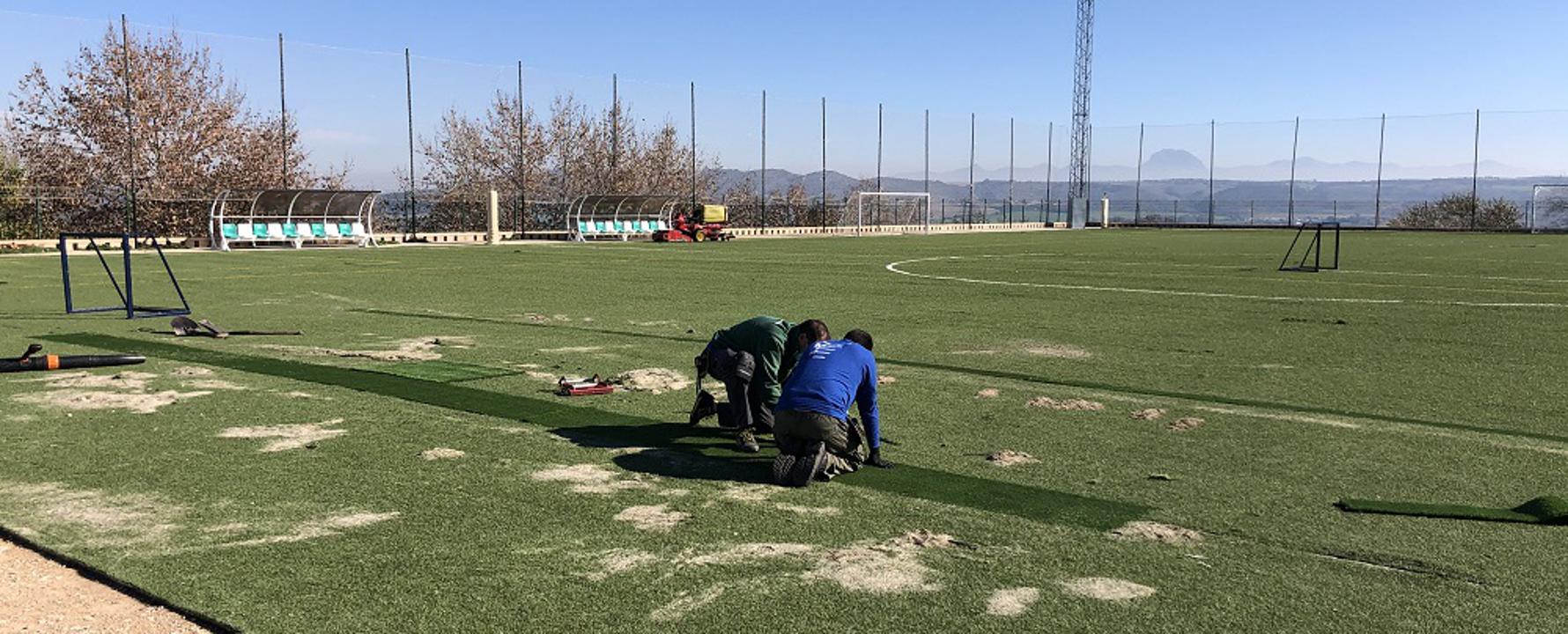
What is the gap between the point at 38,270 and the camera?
24.3 m

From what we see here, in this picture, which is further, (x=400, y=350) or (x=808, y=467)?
(x=400, y=350)

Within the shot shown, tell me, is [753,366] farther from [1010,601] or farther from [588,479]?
[1010,601]

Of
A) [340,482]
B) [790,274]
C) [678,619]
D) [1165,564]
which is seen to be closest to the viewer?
[678,619]

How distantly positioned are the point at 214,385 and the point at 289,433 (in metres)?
2.34

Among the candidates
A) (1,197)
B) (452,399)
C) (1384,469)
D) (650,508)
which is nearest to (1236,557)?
(1384,469)

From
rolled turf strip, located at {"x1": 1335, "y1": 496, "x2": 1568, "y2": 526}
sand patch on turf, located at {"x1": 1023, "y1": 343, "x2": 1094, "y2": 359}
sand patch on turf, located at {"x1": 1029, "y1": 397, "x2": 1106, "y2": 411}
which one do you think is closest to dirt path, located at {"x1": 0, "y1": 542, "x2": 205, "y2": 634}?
rolled turf strip, located at {"x1": 1335, "y1": 496, "x2": 1568, "y2": 526}

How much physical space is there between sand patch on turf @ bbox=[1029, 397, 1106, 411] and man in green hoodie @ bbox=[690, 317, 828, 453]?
88.4 inches

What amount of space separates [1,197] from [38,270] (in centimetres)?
1340

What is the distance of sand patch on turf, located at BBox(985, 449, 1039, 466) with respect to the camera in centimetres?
673

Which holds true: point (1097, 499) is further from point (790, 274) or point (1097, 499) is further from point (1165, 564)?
point (790, 274)

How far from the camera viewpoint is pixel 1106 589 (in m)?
4.54

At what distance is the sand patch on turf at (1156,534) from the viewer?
5.19m

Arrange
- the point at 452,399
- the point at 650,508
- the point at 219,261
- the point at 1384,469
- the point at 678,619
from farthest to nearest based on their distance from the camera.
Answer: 1. the point at 219,261
2. the point at 452,399
3. the point at 1384,469
4. the point at 650,508
5. the point at 678,619

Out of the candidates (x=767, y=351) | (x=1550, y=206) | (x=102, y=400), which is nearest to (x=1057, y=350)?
(x=767, y=351)
